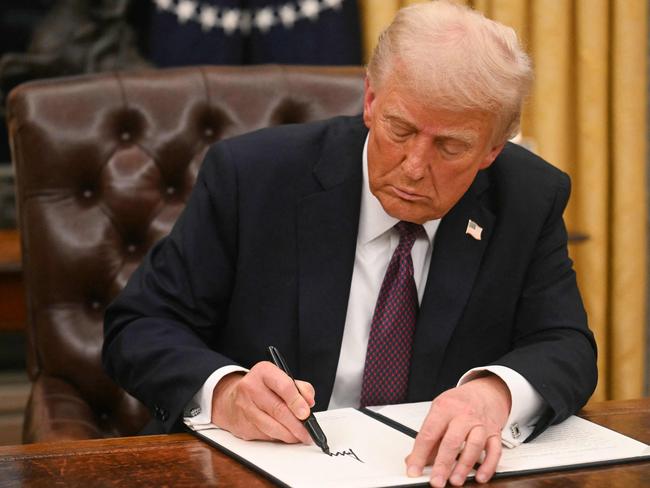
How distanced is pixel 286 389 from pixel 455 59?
25.8 inches

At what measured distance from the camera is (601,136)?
355 cm

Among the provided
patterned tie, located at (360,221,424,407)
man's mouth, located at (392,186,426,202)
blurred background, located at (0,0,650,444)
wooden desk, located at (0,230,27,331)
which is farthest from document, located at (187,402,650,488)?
blurred background, located at (0,0,650,444)

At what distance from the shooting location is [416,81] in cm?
182

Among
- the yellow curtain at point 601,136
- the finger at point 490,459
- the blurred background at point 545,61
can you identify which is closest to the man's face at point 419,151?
the finger at point 490,459

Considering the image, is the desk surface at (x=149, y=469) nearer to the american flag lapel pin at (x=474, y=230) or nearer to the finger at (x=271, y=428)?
the finger at (x=271, y=428)

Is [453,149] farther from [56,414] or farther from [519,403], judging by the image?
[56,414]

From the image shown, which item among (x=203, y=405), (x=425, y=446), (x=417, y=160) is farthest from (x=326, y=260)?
(x=425, y=446)

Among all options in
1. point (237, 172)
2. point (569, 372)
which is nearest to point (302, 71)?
point (237, 172)

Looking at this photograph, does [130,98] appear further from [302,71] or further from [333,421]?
[333,421]

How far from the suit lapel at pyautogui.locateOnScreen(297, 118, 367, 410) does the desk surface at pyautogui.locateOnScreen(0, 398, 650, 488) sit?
455 mm

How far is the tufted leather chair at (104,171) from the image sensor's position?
2471 millimetres

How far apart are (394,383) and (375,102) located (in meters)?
0.54

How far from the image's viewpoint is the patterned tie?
2008mm

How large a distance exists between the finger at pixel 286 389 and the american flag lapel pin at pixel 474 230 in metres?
0.65
